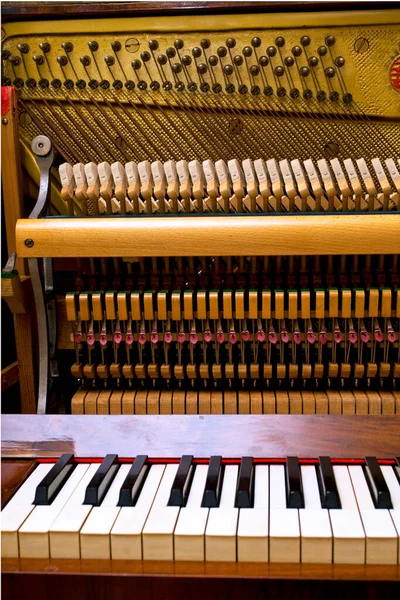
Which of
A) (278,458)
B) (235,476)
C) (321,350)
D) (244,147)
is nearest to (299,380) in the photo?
(321,350)

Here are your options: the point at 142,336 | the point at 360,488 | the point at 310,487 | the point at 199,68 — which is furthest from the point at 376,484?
the point at 199,68

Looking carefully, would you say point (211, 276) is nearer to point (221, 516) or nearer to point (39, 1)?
point (221, 516)

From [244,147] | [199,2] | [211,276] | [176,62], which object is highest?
[199,2]

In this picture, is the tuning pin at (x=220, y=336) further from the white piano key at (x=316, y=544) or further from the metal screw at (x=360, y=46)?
the metal screw at (x=360, y=46)

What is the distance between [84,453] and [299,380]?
783 mm

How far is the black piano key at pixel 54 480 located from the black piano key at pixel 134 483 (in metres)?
0.20

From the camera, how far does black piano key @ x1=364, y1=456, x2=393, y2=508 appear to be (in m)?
1.63

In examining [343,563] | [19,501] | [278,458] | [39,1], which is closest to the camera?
[343,563]

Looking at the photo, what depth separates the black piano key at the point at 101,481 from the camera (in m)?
1.67

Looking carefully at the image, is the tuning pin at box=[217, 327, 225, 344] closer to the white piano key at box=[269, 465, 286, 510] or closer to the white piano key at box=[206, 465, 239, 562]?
the white piano key at box=[269, 465, 286, 510]

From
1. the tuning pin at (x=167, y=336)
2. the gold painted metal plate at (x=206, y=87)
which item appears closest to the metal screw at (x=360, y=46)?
the gold painted metal plate at (x=206, y=87)

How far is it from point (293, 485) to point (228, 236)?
0.77m

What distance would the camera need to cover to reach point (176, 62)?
2293 millimetres

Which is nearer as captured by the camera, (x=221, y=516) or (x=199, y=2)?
(x=221, y=516)
